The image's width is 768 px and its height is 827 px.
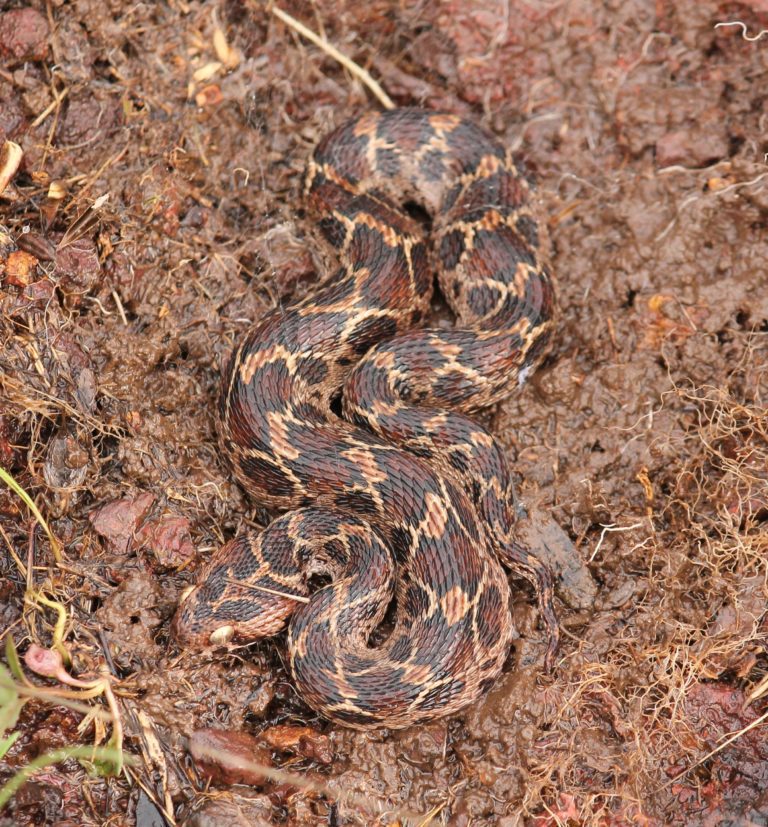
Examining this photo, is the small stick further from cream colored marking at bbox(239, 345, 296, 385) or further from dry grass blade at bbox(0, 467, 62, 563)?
cream colored marking at bbox(239, 345, 296, 385)

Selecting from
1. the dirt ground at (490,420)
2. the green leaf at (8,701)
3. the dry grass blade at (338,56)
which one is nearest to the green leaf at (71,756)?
the dirt ground at (490,420)

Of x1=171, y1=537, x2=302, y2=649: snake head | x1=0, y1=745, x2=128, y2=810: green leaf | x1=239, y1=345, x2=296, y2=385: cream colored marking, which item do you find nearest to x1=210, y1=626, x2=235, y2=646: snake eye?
x1=171, y1=537, x2=302, y2=649: snake head

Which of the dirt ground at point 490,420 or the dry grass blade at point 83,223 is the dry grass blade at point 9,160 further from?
the dry grass blade at point 83,223

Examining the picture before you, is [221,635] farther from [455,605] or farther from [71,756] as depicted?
[455,605]

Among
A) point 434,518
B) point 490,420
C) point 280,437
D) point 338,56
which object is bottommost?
point 490,420

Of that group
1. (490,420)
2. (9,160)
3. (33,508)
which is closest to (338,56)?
(9,160)

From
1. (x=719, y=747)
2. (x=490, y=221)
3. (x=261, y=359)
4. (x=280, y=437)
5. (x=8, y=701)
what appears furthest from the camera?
(x=490, y=221)
